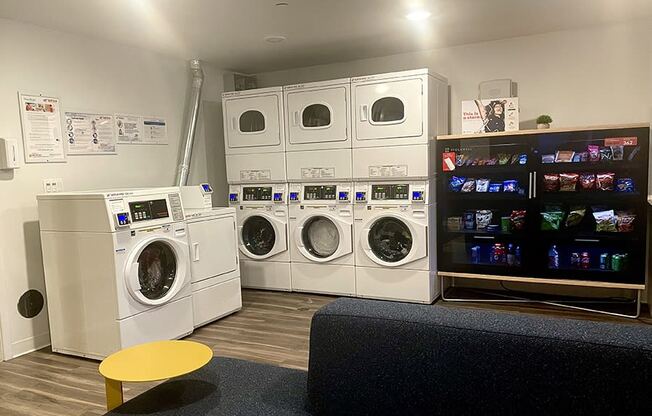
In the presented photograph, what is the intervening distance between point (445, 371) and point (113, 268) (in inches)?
94.8

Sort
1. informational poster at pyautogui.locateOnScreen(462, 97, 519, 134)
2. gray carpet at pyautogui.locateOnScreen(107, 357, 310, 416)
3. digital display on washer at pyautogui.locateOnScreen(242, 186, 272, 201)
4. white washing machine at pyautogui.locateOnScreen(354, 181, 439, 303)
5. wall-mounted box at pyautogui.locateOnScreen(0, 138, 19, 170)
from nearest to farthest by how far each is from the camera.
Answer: gray carpet at pyautogui.locateOnScreen(107, 357, 310, 416), wall-mounted box at pyautogui.locateOnScreen(0, 138, 19, 170), informational poster at pyautogui.locateOnScreen(462, 97, 519, 134), white washing machine at pyautogui.locateOnScreen(354, 181, 439, 303), digital display on washer at pyautogui.locateOnScreen(242, 186, 272, 201)

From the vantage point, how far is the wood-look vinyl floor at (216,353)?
2.72 m

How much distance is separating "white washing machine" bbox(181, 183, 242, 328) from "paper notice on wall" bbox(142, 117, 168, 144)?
26.3 inches

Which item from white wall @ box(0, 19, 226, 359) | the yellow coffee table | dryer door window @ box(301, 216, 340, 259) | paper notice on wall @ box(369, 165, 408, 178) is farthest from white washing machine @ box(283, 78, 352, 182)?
the yellow coffee table

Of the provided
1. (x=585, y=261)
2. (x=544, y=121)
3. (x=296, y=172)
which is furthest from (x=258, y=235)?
(x=585, y=261)

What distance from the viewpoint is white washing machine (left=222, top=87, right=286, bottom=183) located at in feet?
15.4

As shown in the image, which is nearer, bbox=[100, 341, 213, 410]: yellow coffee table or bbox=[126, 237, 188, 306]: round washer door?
bbox=[100, 341, 213, 410]: yellow coffee table

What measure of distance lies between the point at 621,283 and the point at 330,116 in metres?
2.70

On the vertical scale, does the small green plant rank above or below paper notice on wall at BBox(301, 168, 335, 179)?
above

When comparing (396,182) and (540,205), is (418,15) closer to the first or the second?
(396,182)

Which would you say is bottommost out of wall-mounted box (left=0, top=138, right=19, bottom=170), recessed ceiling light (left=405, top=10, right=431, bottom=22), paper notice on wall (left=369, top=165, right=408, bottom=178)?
paper notice on wall (left=369, top=165, right=408, bottom=178)

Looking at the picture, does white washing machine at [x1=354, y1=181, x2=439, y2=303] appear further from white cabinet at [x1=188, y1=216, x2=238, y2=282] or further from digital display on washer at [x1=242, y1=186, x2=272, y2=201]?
white cabinet at [x1=188, y1=216, x2=238, y2=282]

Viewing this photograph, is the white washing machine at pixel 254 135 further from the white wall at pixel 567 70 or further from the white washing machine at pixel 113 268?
the white wall at pixel 567 70

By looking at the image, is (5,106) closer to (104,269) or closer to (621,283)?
(104,269)
